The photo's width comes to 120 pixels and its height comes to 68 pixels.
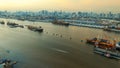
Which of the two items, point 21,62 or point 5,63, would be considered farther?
point 21,62

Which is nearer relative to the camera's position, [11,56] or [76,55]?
[11,56]

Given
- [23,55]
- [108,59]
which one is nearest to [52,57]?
[23,55]

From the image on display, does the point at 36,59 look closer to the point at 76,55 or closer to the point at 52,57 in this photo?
the point at 52,57

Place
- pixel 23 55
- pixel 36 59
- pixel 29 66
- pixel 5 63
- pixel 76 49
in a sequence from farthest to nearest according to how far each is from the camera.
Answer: pixel 76 49
pixel 23 55
pixel 36 59
pixel 29 66
pixel 5 63

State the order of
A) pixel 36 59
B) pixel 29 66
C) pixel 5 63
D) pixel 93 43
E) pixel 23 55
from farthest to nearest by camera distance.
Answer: pixel 93 43 → pixel 23 55 → pixel 36 59 → pixel 29 66 → pixel 5 63

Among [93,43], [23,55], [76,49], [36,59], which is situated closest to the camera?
[36,59]

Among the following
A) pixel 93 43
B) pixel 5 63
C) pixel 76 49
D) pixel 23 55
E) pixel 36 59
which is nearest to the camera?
pixel 5 63

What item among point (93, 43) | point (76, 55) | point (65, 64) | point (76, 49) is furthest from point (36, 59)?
point (93, 43)

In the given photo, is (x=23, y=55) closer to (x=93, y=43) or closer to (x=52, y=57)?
(x=52, y=57)
